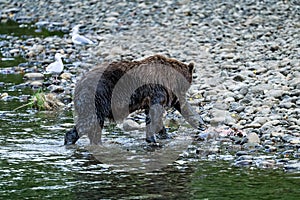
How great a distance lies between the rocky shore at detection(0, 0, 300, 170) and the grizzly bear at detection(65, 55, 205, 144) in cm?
68

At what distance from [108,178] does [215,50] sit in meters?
7.98

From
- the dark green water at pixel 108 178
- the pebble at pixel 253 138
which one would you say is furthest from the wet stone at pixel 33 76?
the pebble at pixel 253 138

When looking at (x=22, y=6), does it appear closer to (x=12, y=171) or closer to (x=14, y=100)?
(x=14, y=100)

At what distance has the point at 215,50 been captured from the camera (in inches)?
619

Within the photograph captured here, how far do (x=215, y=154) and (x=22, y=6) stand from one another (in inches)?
668

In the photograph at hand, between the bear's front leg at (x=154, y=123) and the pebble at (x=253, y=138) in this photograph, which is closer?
the pebble at (x=253, y=138)

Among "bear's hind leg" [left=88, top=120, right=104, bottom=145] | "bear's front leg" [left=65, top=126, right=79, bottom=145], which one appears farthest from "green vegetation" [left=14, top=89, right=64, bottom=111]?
"bear's hind leg" [left=88, top=120, right=104, bottom=145]

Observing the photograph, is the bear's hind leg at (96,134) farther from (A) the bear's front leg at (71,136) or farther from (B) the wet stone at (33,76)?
(B) the wet stone at (33,76)

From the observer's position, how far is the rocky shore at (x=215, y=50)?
1007 centimetres

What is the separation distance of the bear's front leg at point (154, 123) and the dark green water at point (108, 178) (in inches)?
36.7

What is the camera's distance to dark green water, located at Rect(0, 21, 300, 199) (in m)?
7.54

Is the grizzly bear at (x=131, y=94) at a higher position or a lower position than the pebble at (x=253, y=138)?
higher

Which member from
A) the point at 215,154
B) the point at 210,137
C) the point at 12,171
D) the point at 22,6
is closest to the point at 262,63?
the point at 210,137

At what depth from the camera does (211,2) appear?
2120 cm
